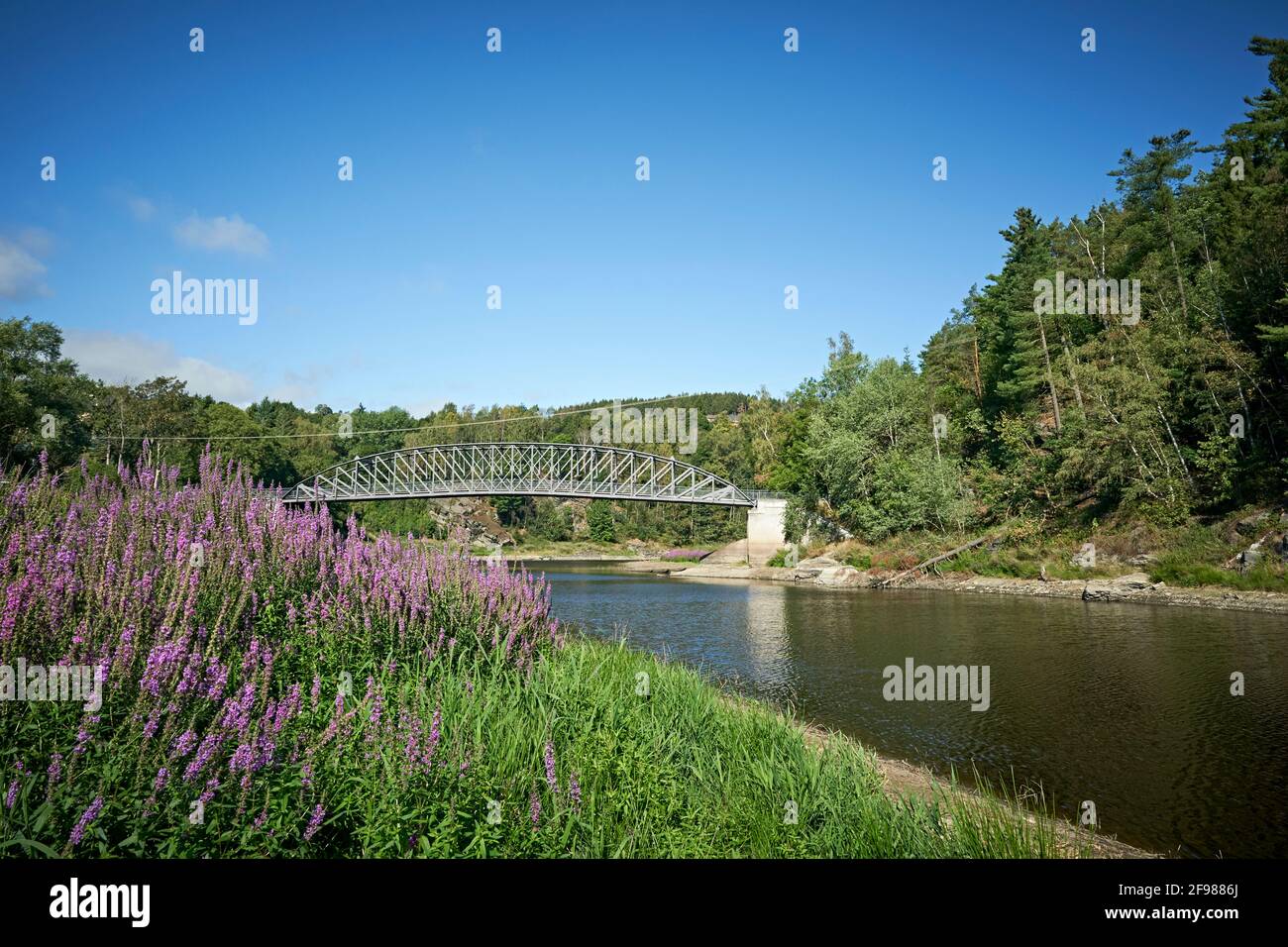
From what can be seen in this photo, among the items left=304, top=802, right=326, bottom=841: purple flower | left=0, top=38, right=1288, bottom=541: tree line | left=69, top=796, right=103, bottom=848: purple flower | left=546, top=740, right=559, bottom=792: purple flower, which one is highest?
Answer: left=0, top=38, right=1288, bottom=541: tree line

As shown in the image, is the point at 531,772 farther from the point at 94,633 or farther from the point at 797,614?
the point at 797,614

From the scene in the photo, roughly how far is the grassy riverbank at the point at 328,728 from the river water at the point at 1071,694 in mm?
3321

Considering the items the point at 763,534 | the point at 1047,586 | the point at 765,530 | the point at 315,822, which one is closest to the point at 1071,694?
the point at 315,822

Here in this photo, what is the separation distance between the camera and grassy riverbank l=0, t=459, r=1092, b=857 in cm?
391

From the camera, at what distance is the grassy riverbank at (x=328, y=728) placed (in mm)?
3914

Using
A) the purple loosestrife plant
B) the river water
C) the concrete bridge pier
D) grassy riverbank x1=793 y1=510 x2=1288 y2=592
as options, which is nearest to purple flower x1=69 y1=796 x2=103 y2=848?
the purple loosestrife plant

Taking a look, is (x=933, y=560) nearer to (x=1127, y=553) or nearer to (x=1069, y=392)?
(x=1127, y=553)

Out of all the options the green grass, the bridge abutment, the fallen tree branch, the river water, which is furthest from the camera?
the bridge abutment

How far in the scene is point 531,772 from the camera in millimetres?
5793

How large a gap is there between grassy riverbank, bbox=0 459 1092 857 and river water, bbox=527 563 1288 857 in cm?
332

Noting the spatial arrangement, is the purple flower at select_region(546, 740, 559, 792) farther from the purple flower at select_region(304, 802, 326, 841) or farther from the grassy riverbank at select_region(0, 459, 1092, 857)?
the purple flower at select_region(304, 802, 326, 841)

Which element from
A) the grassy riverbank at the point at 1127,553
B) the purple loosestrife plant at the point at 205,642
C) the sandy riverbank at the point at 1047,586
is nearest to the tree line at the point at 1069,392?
the grassy riverbank at the point at 1127,553

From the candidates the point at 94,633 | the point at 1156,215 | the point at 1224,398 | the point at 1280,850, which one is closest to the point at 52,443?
the point at 94,633
